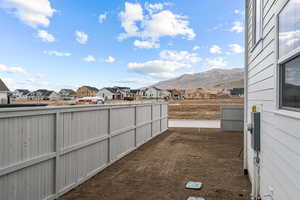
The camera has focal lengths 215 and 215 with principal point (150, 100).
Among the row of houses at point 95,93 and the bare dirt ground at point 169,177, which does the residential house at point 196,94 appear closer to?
the row of houses at point 95,93

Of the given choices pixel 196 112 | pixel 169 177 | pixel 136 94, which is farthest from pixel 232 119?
pixel 136 94

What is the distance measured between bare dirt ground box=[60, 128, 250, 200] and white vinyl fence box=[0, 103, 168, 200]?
12.5 inches

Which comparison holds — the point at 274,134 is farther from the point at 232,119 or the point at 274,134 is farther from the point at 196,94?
the point at 196,94

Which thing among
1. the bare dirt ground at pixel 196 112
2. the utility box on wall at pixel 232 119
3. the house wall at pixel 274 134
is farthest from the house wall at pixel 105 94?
the house wall at pixel 274 134

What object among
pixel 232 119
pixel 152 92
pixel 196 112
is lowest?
pixel 196 112

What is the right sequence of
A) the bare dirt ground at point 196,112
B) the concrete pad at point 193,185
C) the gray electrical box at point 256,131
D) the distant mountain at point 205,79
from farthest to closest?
the distant mountain at point 205,79, the bare dirt ground at point 196,112, the concrete pad at point 193,185, the gray electrical box at point 256,131

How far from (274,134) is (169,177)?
2.67 m

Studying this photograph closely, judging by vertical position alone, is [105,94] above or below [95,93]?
below

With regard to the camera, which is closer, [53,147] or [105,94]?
[53,147]

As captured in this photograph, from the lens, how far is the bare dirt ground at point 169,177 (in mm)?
3740

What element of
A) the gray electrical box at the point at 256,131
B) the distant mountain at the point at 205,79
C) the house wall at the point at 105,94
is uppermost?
the distant mountain at the point at 205,79

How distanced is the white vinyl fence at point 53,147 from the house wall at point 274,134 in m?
3.08

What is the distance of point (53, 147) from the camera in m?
3.48

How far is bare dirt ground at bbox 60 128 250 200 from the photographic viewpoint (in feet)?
12.3
